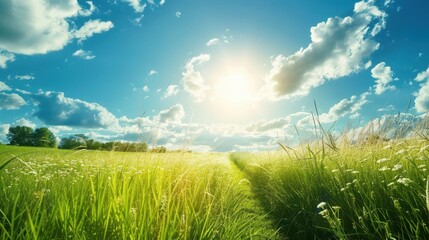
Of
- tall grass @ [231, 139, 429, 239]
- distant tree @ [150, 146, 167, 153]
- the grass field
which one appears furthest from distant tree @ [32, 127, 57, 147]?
tall grass @ [231, 139, 429, 239]

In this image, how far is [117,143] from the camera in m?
5.12

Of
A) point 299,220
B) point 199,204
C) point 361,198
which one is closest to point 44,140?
point 199,204

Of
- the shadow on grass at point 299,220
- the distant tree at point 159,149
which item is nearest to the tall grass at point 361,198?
the shadow on grass at point 299,220

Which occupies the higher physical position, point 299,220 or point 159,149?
point 159,149

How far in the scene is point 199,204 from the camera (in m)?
4.51

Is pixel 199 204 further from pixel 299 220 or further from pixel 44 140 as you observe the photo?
pixel 44 140

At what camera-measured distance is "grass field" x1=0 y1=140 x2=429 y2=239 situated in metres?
2.37

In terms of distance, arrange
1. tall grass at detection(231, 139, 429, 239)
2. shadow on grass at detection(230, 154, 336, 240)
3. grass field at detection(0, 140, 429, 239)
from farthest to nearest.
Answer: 1. shadow on grass at detection(230, 154, 336, 240)
2. tall grass at detection(231, 139, 429, 239)
3. grass field at detection(0, 140, 429, 239)

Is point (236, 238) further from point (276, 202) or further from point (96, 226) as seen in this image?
point (276, 202)

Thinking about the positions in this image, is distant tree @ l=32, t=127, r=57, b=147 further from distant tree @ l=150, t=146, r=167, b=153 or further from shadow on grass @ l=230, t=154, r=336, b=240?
shadow on grass @ l=230, t=154, r=336, b=240

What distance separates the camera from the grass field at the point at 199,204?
2373 mm

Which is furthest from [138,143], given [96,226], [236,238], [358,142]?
[358,142]

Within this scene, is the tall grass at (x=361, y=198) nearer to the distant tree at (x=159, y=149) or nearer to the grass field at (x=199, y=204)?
the grass field at (x=199, y=204)

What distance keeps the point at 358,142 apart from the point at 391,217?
3402 mm
